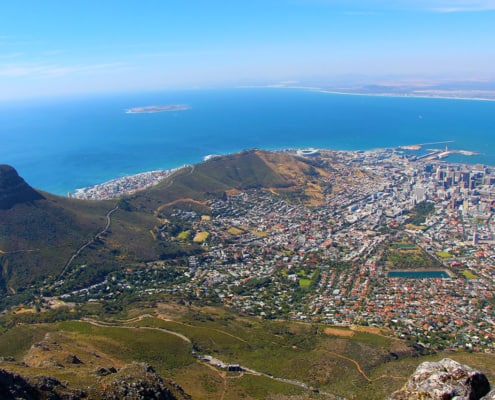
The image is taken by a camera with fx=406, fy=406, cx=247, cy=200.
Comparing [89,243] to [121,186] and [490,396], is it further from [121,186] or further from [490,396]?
[490,396]

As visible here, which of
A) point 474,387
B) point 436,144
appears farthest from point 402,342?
point 436,144

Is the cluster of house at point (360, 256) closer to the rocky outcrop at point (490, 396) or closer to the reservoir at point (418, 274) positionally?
the reservoir at point (418, 274)

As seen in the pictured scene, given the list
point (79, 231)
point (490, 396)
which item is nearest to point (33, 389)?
point (490, 396)

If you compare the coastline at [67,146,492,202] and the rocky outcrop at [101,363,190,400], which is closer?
the rocky outcrop at [101,363,190,400]

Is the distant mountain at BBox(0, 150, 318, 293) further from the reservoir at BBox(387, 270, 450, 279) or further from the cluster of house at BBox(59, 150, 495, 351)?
the reservoir at BBox(387, 270, 450, 279)

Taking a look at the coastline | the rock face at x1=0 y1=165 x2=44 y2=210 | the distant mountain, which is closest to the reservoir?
the distant mountain

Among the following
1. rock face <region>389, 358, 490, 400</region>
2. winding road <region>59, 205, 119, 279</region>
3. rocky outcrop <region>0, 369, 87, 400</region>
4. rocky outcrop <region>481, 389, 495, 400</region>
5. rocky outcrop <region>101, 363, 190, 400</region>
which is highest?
rocky outcrop <region>481, 389, 495, 400</region>
